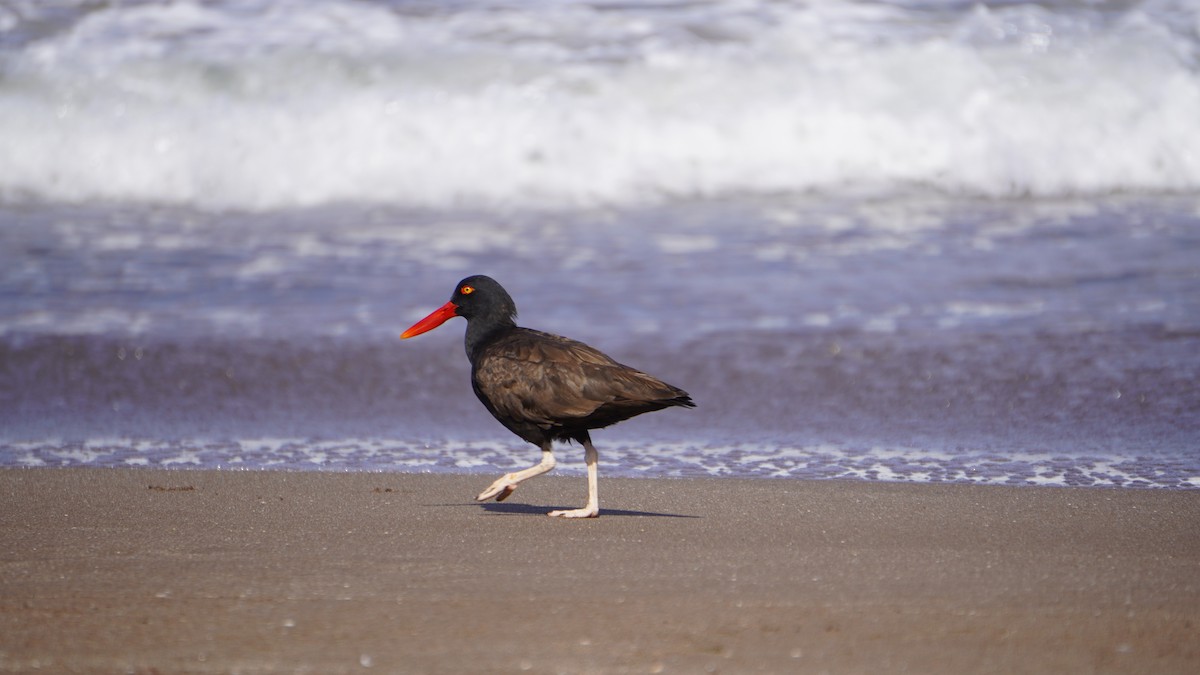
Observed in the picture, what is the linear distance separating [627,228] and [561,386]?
5497 millimetres

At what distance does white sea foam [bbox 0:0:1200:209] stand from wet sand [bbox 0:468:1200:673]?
6361 millimetres

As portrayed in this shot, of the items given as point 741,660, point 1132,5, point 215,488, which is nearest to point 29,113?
point 215,488

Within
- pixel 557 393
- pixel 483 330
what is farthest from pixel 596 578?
pixel 483 330

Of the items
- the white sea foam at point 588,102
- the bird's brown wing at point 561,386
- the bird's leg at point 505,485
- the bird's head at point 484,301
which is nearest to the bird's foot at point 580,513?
the bird's leg at point 505,485

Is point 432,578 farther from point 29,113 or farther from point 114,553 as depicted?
point 29,113

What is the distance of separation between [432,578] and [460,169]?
323 inches

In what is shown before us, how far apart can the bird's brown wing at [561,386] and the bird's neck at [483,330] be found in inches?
11.6

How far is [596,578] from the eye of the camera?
3.71m

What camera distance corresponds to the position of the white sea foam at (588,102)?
37.2 ft

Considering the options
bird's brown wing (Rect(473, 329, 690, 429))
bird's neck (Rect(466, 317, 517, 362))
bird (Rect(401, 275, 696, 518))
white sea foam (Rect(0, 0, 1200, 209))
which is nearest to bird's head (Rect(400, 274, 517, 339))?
bird's neck (Rect(466, 317, 517, 362))

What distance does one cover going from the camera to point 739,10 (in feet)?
43.8

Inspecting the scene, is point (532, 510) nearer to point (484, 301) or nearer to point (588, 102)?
point (484, 301)

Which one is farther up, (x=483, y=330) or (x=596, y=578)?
(x=483, y=330)

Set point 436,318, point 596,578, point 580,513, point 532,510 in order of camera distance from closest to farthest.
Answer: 1. point 596,578
2. point 580,513
3. point 532,510
4. point 436,318
